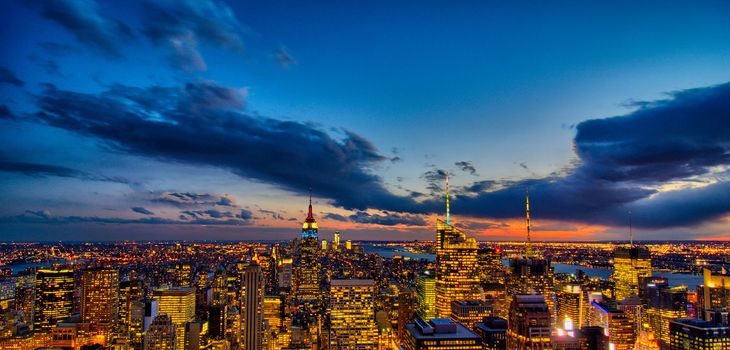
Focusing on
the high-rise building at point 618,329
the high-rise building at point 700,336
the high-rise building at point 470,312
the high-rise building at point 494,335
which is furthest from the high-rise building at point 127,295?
the high-rise building at point 700,336

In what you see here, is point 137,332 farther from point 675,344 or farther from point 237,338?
point 675,344

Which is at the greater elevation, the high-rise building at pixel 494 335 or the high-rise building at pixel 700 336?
the high-rise building at pixel 700 336

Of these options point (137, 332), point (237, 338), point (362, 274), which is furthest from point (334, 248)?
point (137, 332)

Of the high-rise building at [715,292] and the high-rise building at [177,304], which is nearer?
the high-rise building at [177,304]

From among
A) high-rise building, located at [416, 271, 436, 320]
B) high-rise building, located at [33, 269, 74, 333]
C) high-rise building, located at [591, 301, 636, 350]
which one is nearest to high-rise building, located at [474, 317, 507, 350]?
high-rise building, located at [591, 301, 636, 350]

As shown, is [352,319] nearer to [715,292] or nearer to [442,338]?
[442,338]

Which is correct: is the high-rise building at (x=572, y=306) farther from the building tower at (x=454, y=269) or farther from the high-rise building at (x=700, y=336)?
the high-rise building at (x=700, y=336)
